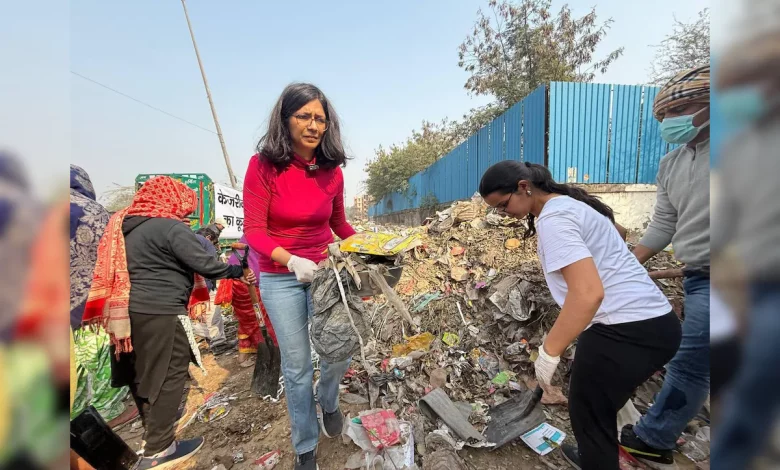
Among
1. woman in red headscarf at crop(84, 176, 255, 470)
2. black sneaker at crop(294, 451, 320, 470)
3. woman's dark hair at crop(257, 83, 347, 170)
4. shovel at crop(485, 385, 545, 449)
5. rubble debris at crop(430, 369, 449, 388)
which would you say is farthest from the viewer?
rubble debris at crop(430, 369, 449, 388)

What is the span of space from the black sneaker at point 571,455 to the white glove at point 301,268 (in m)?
1.88

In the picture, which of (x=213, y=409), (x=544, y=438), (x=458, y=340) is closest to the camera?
(x=544, y=438)

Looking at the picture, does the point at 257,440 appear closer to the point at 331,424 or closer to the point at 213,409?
the point at 331,424

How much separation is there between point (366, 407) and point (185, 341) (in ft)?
4.73

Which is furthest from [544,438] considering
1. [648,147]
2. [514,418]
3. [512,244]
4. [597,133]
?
[648,147]

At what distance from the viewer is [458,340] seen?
3588 mm

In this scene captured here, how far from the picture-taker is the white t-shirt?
54.1 inches

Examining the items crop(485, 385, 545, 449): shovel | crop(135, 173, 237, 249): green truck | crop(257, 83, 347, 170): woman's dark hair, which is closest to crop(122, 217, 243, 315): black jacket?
crop(257, 83, 347, 170): woman's dark hair

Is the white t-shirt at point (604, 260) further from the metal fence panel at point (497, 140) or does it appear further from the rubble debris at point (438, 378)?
the metal fence panel at point (497, 140)

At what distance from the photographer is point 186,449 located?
2.22 m

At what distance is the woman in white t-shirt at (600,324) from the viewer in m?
1.32

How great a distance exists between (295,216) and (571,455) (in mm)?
2166

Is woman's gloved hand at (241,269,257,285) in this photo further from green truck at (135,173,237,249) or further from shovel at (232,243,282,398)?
green truck at (135,173,237,249)
